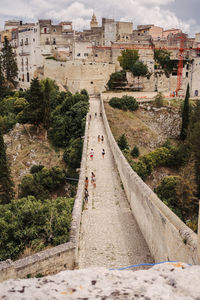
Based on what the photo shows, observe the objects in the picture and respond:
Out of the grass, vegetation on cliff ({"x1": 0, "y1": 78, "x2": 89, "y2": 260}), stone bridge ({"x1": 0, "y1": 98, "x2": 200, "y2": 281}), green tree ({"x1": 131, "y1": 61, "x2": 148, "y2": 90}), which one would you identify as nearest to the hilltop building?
green tree ({"x1": 131, "y1": 61, "x2": 148, "y2": 90})

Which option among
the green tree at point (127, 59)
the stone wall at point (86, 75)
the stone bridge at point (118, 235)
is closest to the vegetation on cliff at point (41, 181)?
the stone bridge at point (118, 235)

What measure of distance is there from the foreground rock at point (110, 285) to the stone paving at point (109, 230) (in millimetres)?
4245

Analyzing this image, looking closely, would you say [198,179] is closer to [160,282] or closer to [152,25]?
[160,282]

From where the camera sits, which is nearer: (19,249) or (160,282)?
(160,282)

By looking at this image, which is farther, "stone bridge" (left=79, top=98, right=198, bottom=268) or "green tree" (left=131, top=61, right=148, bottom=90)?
"green tree" (left=131, top=61, right=148, bottom=90)

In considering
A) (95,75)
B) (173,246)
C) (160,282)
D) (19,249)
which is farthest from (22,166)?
(160,282)

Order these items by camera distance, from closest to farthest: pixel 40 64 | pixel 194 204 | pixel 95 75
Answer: pixel 194 204 → pixel 95 75 → pixel 40 64

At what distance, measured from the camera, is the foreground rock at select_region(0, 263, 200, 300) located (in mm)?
2506

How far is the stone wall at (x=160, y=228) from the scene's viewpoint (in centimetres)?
512

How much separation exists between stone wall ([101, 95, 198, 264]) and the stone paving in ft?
1.09

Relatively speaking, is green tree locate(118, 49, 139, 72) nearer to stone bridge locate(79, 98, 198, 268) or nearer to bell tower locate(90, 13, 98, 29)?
bell tower locate(90, 13, 98, 29)

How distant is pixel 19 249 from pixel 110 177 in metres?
6.55

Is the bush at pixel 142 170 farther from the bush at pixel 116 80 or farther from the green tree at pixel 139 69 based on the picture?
the green tree at pixel 139 69

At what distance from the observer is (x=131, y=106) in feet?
116
